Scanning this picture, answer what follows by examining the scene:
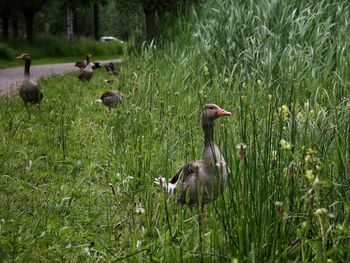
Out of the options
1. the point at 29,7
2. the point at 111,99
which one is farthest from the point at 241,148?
the point at 29,7

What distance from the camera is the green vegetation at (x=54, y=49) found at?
22391mm

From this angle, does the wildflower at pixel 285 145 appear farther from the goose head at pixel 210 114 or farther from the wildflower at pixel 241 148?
the goose head at pixel 210 114

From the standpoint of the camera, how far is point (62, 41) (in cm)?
2839

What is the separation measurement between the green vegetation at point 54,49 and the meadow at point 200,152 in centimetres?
1199

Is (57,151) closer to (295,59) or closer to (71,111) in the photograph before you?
(71,111)

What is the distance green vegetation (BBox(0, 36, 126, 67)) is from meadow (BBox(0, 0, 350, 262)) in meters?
12.0

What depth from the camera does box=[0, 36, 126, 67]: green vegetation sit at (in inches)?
882

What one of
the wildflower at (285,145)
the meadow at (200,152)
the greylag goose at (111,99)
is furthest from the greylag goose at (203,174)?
the greylag goose at (111,99)

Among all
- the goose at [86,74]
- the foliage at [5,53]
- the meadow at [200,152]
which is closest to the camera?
the meadow at [200,152]

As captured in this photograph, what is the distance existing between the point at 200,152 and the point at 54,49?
23046mm

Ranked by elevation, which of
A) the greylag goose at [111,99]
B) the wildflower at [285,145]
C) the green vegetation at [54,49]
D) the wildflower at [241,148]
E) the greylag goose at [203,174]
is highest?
the wildflower at [285,145]

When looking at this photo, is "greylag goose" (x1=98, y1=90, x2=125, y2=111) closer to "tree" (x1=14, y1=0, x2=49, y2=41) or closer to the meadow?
the meadow

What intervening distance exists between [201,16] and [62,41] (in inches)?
741

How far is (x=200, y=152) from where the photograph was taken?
17.0 feet
